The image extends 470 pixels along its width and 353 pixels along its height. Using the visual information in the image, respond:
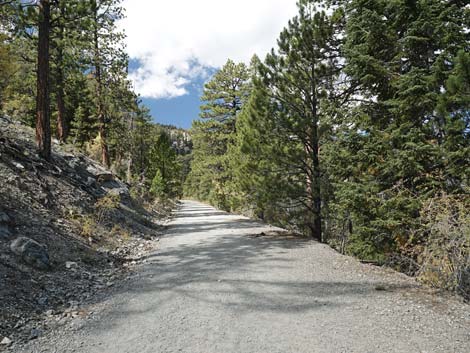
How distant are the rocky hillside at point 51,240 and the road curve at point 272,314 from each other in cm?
62

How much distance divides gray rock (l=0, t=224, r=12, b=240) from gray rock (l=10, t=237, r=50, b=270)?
0.19 m

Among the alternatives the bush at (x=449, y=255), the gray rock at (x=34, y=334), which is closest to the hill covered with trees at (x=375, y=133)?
the bush at (x=449, y=255)

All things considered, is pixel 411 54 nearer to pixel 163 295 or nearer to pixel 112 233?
pixel 163 295

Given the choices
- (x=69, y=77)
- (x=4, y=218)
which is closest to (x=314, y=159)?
(x=4, y=218)

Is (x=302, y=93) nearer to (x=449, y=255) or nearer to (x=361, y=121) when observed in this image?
(x=361, y=121)

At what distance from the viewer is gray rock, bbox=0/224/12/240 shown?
16.3 feet

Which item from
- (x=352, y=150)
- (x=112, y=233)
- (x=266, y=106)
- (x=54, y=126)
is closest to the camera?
(x=352, y=150)

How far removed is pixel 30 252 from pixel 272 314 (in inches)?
153

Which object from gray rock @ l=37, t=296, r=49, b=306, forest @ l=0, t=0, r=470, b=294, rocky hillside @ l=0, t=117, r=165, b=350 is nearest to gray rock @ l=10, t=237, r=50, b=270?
rocky hillside @ l=0, t=117, r=165, b=350

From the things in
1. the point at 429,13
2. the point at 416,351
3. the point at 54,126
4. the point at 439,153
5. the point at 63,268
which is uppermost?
the point at 54,126

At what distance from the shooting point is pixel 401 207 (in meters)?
6.64

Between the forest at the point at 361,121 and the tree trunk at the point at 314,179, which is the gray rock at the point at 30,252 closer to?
the forest at the point at 361,121

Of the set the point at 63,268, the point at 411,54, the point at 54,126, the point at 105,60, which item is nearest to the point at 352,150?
the point at 411,54

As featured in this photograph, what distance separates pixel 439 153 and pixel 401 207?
1.36 metres
